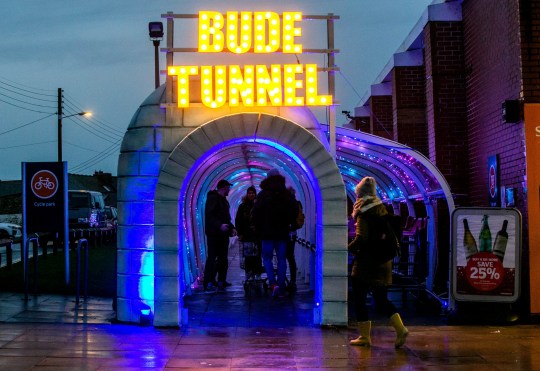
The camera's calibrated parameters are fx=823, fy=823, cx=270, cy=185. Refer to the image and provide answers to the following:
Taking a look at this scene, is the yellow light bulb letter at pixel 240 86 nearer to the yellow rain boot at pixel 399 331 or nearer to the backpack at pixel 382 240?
the backpack at pixel 382 240

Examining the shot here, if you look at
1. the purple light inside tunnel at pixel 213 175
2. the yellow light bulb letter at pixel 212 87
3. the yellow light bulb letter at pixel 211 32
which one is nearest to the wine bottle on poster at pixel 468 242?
the purple light inside tunnel at pixel 213 175

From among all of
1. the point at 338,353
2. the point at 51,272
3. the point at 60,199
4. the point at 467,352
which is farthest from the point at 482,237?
the point at 51,272

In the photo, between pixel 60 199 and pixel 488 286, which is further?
pixel 60 199

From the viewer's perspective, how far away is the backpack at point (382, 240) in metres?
8.55

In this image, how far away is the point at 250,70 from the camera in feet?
32.4

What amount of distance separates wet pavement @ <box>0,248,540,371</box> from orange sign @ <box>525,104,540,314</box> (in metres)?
0.59

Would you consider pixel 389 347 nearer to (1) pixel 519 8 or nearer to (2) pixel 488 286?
(2) pixel 488 286

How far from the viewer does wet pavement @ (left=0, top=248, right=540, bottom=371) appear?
301 inches

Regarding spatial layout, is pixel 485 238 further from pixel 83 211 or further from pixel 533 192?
pixel 83 211

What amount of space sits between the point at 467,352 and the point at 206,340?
276cm

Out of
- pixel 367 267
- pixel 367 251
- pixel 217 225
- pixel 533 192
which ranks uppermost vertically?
pixel 533 192

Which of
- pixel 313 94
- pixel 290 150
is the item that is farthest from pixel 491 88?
pixel 290 150

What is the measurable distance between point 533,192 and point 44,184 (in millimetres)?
8640

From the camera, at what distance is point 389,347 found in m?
8.59
